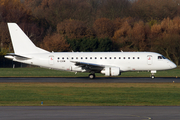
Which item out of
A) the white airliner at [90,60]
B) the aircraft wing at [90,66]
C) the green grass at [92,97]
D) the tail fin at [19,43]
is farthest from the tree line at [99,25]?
the green grass at [92,97]

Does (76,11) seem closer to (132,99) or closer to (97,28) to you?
(97,28)

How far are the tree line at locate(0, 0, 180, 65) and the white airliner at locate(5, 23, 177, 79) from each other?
3643 centimetres

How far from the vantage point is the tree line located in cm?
8175

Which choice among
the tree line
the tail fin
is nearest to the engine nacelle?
the tail fin

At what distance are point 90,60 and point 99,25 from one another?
54.8m

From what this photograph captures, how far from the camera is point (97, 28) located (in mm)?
94750

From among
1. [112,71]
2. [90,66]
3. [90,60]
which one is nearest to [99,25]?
[90,60]

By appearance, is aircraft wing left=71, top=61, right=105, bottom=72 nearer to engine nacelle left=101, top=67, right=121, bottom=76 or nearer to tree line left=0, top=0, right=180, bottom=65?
engine nacelle left=101, top=67, right=121, bottom=76

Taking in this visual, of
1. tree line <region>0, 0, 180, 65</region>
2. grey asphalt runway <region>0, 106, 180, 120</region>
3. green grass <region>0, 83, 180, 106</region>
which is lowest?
grey asphalt runway <region>0, 106, 180, 120</region>

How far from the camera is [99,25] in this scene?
309 ft

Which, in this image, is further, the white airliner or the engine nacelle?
the white airliner

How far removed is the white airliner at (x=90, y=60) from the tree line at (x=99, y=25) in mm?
36433

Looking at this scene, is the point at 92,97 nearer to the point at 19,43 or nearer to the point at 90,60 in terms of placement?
the point at 90,60

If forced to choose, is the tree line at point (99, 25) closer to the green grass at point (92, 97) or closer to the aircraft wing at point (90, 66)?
the aircraft wing at point (90, 66)
